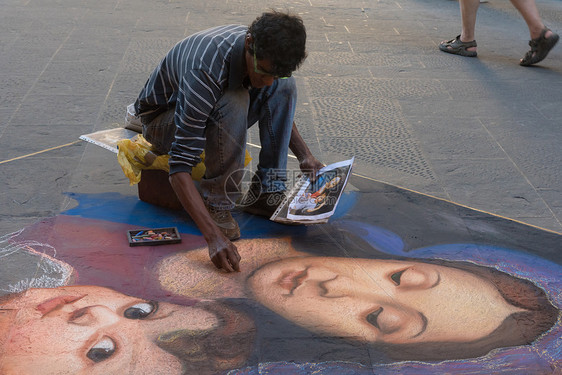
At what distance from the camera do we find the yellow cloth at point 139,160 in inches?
112

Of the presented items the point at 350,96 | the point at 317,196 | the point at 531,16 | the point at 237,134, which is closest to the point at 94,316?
the point at 237,134

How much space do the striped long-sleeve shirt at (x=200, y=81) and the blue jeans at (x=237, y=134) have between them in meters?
0.08

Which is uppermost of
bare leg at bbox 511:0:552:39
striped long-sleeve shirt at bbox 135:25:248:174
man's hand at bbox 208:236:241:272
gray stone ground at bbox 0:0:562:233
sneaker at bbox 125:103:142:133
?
striped long-sleeve shirt at bbox 135:25:248:174

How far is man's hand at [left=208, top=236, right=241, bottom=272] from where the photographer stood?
2387 mm

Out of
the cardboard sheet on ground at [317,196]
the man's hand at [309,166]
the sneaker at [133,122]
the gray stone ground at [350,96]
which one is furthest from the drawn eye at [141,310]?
the sneaker at [133,122]

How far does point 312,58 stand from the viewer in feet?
17.4

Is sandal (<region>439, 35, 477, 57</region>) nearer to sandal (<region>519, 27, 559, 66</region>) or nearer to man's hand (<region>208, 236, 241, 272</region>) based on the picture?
sandal (<region>519, 27, 559, 66</region>)

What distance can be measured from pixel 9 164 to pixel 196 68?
1.42 metres

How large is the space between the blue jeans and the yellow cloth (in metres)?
0.05

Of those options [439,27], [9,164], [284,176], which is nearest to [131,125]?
[9,164]

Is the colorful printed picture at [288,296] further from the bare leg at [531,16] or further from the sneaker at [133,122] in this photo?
the bare leg at [531,16]

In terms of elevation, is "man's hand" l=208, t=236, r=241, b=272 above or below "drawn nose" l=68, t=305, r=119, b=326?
above

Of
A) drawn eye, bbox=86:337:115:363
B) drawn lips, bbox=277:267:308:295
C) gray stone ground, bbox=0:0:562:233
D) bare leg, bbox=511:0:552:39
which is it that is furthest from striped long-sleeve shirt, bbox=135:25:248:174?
bare leg, bbox=511:0:552:39

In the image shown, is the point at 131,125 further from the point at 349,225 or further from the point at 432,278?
the point at 432,278
